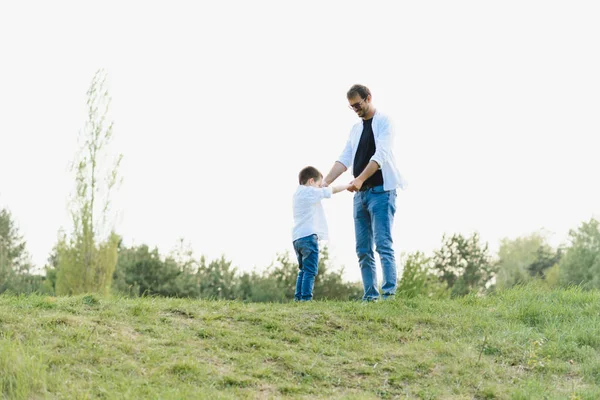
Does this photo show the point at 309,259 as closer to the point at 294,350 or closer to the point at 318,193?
the point at 318,193

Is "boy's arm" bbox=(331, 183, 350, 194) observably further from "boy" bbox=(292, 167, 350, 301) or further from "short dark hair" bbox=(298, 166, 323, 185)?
"short dark hair" bbox=(298, 166, 323, 185)

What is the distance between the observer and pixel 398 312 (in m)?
8.36

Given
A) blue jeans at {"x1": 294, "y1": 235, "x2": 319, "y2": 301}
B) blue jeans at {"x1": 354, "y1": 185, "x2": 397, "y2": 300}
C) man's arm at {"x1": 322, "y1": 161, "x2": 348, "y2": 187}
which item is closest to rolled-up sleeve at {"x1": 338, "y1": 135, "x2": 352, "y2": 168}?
man's arm at {"x1": 322, "y1": 161, "x2": 348, "y2": 187}

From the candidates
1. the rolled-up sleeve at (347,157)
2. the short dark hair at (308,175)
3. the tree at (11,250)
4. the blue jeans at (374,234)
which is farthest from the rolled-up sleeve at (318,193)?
the tree at (11,250)

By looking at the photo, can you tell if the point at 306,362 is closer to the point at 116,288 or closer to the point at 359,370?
the point at 359,370

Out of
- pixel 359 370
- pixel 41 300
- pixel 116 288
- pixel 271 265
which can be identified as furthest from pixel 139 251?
pixel 359 370

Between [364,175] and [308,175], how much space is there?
901 mm

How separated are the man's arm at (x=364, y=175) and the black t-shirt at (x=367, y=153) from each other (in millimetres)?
137

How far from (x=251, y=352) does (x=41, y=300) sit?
108 inches

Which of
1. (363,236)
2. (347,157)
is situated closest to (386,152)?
(347,157)

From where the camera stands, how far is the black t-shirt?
839cm

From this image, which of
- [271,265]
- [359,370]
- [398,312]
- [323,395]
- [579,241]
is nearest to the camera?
[323,395]

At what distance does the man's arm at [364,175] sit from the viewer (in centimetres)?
816

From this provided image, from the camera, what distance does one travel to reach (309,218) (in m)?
8.70
